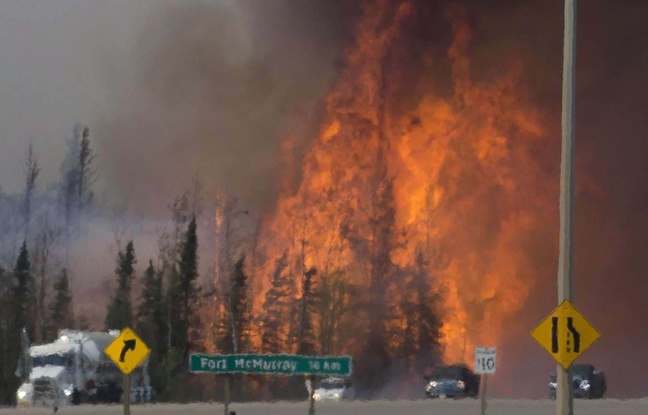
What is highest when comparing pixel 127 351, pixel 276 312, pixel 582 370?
pixel 276 312

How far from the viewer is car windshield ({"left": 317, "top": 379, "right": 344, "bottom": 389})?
7712 cm

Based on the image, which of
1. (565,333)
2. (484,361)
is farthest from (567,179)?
(484,361)

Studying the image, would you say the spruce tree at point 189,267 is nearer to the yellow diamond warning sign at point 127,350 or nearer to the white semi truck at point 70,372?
the white semi truck at point 70,372

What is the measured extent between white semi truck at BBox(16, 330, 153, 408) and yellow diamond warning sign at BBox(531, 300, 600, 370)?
4241 cm

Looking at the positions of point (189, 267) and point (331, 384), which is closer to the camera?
point (331, 384)

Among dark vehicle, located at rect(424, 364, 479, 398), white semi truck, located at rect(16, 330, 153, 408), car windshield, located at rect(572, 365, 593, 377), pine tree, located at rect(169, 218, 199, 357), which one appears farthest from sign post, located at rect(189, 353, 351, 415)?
pine tree, located at rect(169, 218, 199, 357)

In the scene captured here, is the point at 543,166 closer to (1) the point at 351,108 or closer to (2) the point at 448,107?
(2) the point at 448,107

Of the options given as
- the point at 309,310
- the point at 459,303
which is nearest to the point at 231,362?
the point at 459,303

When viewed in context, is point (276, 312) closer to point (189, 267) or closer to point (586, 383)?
point (189, 267)

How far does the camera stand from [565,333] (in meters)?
26.6

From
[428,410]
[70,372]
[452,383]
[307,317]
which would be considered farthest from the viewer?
[307,317]

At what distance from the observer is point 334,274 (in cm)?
10194

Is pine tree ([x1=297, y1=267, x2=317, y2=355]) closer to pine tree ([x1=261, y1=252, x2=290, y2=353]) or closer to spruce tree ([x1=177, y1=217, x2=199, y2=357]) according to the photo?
pine tree ([x1=261, y1=252, x2=290, y2=353])

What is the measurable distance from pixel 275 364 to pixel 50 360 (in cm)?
2982
